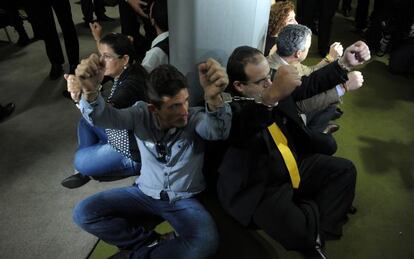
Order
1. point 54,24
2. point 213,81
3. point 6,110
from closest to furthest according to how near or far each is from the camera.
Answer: point 213,81
point 6,110
point 54,24

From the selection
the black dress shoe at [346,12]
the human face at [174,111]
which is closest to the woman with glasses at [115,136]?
the human face at [174,111]

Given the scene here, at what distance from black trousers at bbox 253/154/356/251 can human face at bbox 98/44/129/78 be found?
3.57 ft

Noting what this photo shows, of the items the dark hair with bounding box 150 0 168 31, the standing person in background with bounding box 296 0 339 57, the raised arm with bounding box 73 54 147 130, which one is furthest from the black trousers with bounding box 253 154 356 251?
the standing person in background with bounding box 296 0 339 57

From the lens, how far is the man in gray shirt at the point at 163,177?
1514 mm

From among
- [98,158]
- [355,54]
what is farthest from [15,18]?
[355,54]

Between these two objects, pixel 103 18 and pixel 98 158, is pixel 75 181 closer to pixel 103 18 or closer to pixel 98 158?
pixel 98 158

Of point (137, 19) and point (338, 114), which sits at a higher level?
point (137, 19)

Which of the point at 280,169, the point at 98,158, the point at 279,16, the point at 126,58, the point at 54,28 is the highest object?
the point at 279,16

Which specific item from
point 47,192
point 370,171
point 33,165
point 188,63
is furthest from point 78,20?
point 370,171

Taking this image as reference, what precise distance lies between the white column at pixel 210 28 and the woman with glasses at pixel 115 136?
11.8 inches

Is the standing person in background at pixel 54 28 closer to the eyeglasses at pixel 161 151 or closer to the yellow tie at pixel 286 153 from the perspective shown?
the eyeglasses at pixel 161 151

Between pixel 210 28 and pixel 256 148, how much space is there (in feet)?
1.98

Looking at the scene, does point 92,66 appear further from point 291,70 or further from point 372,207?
point 372,207

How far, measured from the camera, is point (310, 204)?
1904mm
